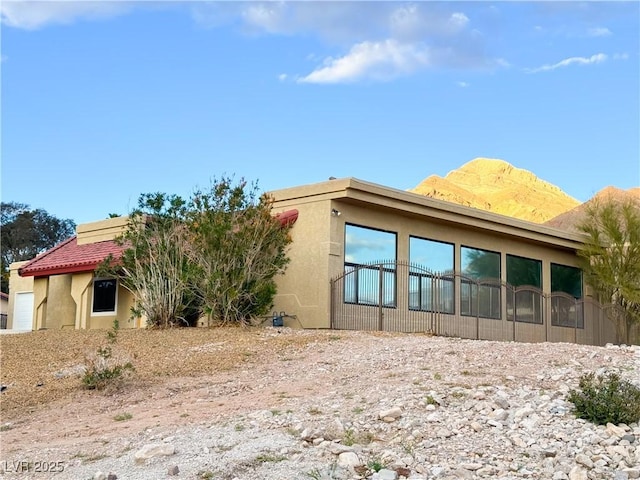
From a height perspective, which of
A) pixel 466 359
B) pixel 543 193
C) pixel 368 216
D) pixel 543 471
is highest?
pixel 543 193

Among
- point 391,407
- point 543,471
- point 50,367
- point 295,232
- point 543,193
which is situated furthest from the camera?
point 543,193

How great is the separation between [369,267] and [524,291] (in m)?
6.29

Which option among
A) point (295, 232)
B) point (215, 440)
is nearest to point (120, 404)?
point (215, 440)

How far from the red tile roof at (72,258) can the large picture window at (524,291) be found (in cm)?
1040

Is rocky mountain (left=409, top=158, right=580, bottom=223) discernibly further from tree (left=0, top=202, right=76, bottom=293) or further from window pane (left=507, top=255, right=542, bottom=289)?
window pane (left=507, top=255, right=542, bottom=289)

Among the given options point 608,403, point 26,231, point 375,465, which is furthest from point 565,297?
point 26,231

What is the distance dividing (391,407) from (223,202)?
10.2m

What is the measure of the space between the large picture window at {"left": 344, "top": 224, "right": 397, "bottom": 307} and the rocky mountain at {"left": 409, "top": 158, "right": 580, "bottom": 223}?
6460 cm

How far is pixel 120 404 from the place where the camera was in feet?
35.7

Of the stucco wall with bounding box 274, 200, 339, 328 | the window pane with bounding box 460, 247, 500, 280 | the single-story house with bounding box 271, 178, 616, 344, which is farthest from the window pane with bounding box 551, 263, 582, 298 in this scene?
the stucco wall with bounding box 274, 200, 339, 328

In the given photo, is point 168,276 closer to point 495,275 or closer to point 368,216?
point 368,216

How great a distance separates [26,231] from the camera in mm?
55406

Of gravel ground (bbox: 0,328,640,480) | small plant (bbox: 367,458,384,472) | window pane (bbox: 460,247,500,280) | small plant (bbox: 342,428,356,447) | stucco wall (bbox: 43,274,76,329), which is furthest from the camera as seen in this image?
stucco wall (bbox: 43,274,76,329)

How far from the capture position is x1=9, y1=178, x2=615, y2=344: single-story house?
19125 millimetres
